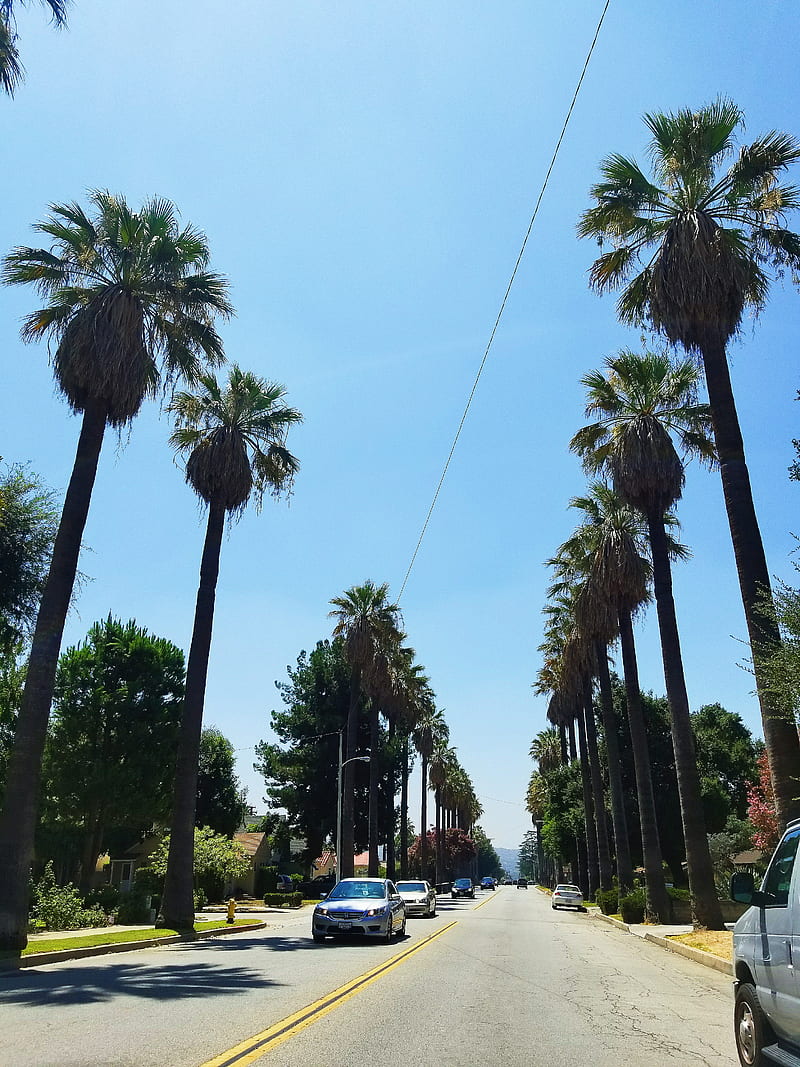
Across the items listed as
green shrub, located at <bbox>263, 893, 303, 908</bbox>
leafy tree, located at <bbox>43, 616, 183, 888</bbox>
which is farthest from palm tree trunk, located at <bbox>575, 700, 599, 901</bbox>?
leafy tree, located at <bbox>43, 616, 183, 888</bbox>

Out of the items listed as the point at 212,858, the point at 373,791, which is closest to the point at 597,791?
the point at 373,791

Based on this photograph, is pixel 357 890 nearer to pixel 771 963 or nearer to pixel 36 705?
pixel 36 705

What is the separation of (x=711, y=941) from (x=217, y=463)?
17.7 metres

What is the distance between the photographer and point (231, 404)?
25.8 meters

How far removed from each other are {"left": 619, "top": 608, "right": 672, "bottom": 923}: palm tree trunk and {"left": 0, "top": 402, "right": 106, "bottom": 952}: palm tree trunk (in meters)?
18.7

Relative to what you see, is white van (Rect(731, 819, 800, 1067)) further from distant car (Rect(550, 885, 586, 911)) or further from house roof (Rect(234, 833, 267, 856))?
house roof (Rect(234, 833, 267, 856))

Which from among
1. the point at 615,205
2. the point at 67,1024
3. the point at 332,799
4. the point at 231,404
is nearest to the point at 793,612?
the point at 67,1024

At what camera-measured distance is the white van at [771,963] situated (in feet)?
17.7

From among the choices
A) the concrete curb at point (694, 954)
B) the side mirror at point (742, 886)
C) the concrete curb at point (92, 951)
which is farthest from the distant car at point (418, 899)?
the side mirror at point (742, 886)

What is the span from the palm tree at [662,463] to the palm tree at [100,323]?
12116 mm

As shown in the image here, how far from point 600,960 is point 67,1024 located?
1153 centimetres

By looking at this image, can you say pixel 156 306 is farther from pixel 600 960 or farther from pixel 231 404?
pixel 600 960

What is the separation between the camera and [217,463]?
24.9m

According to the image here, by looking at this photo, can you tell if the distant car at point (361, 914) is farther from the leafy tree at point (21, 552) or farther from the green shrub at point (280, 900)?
the green shrub at point (280, 900)
